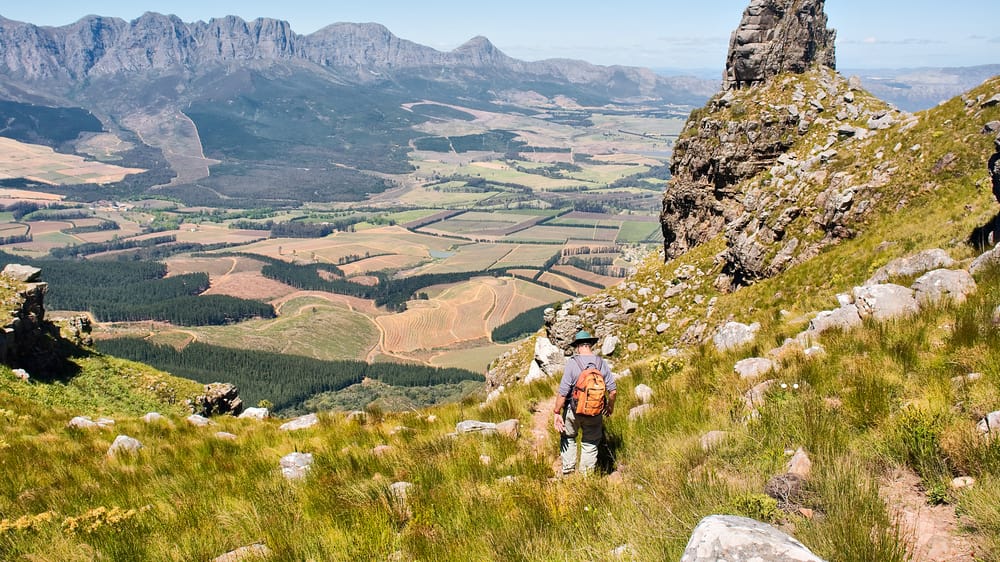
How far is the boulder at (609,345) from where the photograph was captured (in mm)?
25156

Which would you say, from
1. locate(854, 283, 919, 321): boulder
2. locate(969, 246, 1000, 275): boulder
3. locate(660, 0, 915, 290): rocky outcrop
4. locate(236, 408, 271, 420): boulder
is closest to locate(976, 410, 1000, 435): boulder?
locate(854, 283, 919, 321): boulder

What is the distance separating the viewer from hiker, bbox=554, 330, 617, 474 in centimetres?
733

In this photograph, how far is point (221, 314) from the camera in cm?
13462

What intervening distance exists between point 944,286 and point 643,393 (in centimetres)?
612

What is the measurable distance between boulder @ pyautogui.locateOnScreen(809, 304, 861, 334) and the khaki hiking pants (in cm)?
586

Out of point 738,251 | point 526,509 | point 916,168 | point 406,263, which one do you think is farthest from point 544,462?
point 406,263

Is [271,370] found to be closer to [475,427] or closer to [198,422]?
[198,422]

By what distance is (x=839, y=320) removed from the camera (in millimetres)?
11055

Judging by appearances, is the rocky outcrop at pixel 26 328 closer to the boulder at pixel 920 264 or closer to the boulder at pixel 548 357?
the boulder at pixel 548 357

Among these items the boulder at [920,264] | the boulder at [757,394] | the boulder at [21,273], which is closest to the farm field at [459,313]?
the boulder at [21,273]

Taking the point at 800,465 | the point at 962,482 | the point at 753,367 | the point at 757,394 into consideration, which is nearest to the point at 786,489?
the point at 800,465

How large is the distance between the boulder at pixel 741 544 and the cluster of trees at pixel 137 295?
145460mm

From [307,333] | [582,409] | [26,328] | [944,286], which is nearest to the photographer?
[582,409]

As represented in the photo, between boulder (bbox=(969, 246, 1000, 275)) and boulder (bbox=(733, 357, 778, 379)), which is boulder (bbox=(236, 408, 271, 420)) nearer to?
boulder (bbox=(733, 357, 778, 379))
